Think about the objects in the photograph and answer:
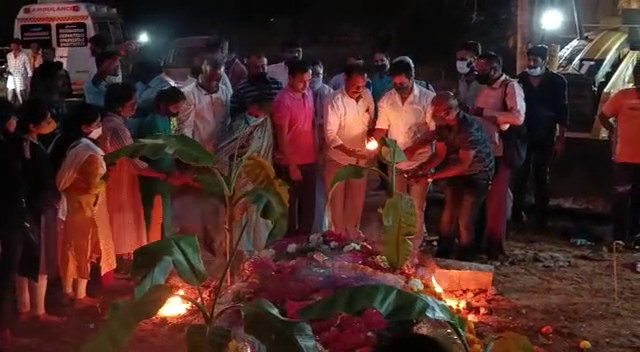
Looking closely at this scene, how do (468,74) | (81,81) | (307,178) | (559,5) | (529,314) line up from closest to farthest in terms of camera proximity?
(529,314) < (307,178) < (468,74) < (559,5) < (81,81)

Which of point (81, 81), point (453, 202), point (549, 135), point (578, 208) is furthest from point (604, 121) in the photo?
point (81, 81)

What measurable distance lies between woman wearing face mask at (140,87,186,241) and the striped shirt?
2.34 feet

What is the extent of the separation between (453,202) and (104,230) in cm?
332

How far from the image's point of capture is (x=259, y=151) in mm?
8305

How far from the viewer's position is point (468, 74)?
9750mm

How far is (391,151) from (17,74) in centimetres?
1461

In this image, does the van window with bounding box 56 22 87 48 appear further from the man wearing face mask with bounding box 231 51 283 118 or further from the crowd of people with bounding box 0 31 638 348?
the man wearing face mask with bounding box 231 51 283 118

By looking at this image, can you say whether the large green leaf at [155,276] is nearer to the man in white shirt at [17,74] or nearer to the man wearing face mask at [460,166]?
the man wearing face mask at [460,166]

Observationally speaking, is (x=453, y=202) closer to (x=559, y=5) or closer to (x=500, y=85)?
(x=500, y=85)

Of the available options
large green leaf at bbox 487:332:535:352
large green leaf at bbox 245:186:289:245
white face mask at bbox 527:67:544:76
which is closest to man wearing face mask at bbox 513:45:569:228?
white face mask at bbox 527:67:544:76

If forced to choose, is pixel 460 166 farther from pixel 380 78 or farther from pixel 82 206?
pixel 82 206

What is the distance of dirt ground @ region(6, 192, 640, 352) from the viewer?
6.70 meters

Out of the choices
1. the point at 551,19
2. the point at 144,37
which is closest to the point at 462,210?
the point at 551,19

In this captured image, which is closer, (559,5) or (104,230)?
(104,230)
